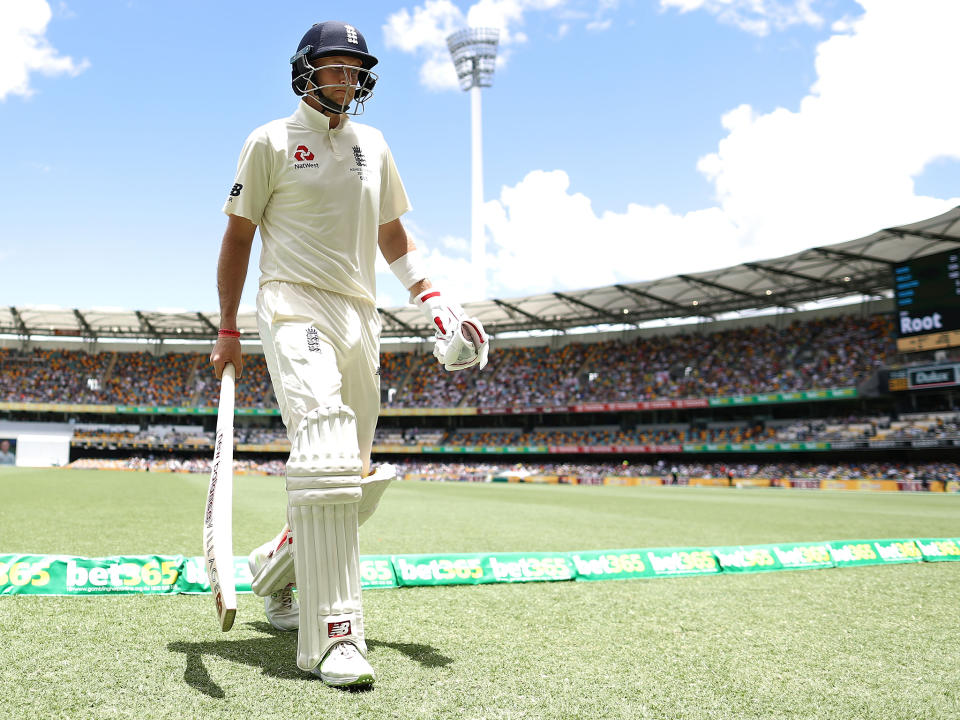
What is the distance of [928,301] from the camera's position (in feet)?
95.1

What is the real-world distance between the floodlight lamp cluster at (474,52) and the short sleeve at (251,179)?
58.3 m

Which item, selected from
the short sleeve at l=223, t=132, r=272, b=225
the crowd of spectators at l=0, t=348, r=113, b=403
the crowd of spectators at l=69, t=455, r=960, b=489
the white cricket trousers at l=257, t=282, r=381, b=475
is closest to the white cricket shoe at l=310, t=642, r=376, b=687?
the white cricket trousers at l=257, t=282, r=381, b=475

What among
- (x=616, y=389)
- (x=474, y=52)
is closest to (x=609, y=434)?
(x=616, y=389)

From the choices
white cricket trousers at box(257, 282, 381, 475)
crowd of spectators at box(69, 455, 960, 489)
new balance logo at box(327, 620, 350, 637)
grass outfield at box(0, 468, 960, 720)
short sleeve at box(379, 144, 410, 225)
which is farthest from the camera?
crowd of spectators at box(69, 455, 960, 489)

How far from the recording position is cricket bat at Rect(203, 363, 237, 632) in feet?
8.79

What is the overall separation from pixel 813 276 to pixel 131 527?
35391 millimetres

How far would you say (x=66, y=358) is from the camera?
5409 centimetres

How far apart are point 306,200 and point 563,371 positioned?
46.7m

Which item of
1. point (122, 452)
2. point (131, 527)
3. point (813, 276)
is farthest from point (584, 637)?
point (122, 452)

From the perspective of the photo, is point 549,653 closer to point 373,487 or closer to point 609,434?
point 373,487

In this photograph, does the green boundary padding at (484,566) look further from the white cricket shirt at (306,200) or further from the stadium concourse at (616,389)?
the stadium concourse at (616,389)

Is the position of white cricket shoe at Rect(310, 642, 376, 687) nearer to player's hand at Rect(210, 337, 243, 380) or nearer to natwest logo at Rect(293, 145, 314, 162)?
player's hand at Rect(210, 337, 243, 380)

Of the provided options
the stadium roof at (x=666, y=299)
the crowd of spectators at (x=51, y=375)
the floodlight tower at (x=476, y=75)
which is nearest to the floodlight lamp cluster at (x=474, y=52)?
the floodlight tower at (x=476, y=75)

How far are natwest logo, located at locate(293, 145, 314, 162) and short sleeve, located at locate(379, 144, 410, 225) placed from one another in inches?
16.5
